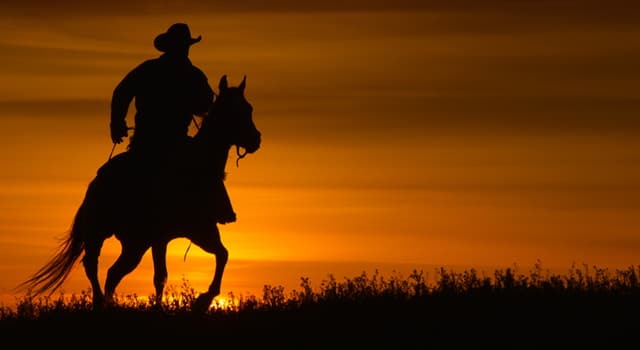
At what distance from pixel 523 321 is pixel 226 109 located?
15.6 feet

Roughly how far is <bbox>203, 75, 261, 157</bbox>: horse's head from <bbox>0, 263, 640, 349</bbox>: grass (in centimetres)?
188

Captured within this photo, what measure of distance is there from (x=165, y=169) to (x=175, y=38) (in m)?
1.76

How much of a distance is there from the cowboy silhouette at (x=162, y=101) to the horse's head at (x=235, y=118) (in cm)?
77

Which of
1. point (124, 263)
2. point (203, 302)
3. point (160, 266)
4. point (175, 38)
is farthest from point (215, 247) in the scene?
point (175, 38)

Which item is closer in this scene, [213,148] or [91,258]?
[213,148]

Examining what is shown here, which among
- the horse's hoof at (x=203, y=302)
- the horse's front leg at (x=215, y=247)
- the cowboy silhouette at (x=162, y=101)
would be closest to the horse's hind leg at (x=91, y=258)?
the cowboy silhouette at (x=162, y=101)

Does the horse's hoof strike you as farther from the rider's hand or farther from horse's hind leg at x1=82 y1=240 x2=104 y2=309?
the rider's hand

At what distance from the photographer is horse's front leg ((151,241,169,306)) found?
61.1 feet

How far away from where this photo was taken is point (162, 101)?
18.8 m

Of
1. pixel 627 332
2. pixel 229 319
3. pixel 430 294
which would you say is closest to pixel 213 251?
pixel 229 319

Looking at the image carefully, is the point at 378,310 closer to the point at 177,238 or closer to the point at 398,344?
the point at 398,344

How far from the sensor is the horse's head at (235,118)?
17766mm

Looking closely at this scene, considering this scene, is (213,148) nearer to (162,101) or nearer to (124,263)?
(162,101)

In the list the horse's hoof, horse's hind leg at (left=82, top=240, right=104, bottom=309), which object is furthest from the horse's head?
horse's hind leg at (left=82, top=240, right=104, bottom=309)
